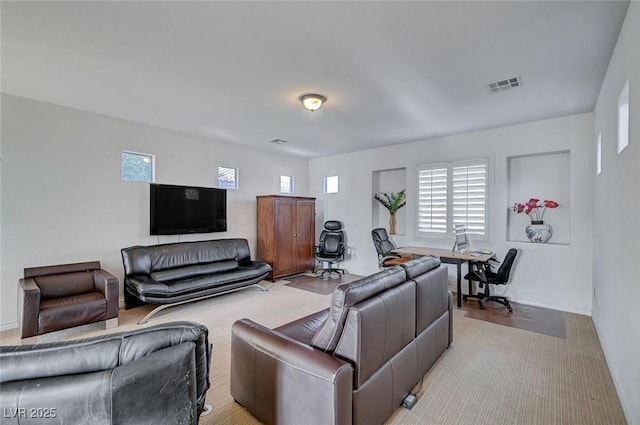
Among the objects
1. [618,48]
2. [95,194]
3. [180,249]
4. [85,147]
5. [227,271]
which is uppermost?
[618,48]

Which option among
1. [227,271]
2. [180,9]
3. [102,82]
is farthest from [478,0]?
[227,271]

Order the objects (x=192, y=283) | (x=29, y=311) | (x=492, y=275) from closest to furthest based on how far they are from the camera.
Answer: (x=29, y=311) → (x=192, y=283) → (x=492, y=275)

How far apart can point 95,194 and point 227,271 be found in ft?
7.28

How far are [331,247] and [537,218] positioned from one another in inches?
150

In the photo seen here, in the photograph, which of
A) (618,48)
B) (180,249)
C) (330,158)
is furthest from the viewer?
(330,158)

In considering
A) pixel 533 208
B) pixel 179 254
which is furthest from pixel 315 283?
pixel 533 208

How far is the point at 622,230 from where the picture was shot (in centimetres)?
219

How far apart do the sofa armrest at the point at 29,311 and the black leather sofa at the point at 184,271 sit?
38.0 inches

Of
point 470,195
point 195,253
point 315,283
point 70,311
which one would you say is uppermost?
point 470,195

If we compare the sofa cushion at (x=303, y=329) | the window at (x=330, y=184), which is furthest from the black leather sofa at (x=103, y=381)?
the window at (x=330, y=184)

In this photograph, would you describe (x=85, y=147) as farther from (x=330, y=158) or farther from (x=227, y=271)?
(x=330, y=158)

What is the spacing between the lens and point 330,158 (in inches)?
287

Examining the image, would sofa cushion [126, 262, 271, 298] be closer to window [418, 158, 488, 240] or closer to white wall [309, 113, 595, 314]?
white wall [309, 113, 595, 314]

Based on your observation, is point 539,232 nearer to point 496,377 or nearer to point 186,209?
point 496,377
